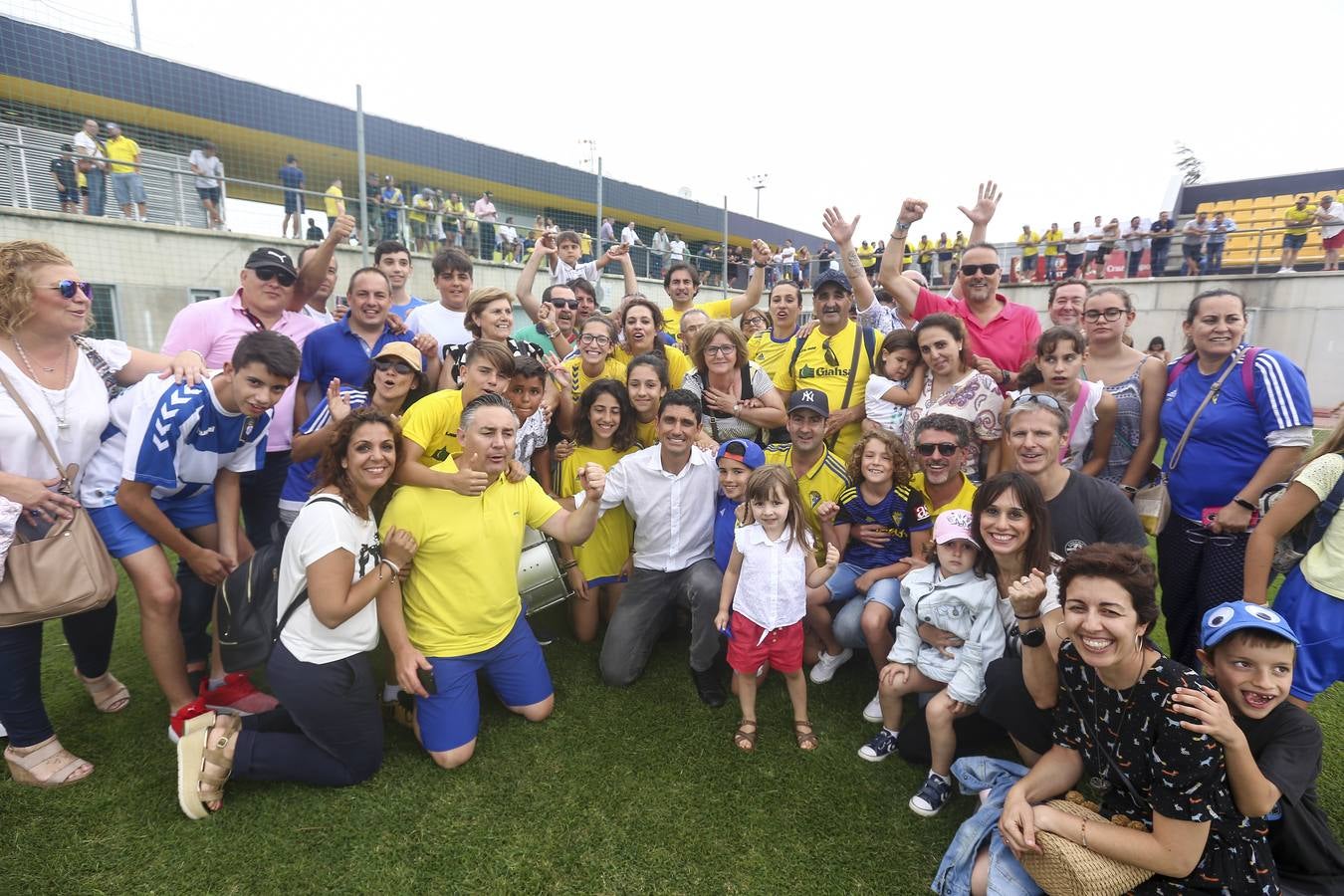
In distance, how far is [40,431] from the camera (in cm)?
285

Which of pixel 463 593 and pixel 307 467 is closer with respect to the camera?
pixel 463 593

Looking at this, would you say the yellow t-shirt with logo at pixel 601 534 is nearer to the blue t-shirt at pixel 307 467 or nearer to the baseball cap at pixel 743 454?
the baseball cap at pixel 743 454

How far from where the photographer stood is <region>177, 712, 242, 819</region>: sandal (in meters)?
2.81

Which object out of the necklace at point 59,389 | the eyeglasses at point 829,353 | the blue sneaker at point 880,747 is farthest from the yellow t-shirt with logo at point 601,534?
the necklace at point 59,389

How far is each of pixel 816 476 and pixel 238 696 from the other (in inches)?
141

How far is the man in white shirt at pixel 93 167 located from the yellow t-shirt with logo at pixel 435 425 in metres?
10.4

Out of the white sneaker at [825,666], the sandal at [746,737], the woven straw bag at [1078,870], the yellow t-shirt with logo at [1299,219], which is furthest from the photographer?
the yellow t-shirt with logo at [1299,219]

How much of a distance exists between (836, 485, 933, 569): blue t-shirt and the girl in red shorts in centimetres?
59

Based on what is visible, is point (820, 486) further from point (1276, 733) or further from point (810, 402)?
point (1276, 733)

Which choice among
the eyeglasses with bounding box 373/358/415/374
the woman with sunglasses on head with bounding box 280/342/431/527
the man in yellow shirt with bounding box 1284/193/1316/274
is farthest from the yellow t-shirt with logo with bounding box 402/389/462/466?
the man in yellow shirt with bounding box 1284/193/1316/274

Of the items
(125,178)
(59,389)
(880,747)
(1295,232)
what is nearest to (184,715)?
(59,389)

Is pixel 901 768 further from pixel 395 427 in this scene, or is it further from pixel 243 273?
pixel 243 273

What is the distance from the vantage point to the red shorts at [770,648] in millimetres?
3432

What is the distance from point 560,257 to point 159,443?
17.8ft
